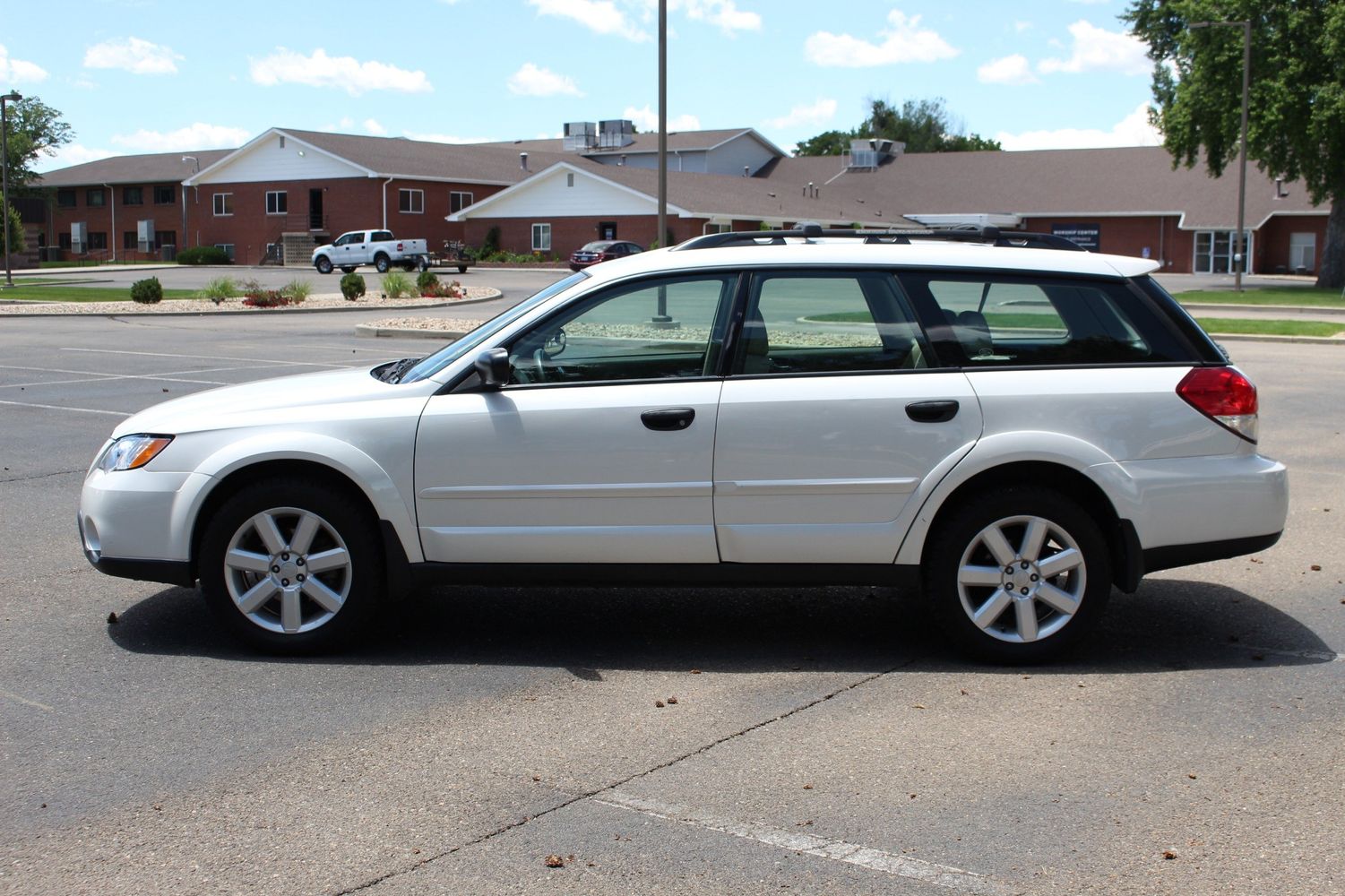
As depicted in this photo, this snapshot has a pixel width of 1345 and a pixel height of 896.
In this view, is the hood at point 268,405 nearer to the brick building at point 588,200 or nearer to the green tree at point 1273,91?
→ the green tree at point 1273,91

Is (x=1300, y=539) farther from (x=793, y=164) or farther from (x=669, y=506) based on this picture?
(x=793, y=164)

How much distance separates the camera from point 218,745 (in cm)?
498

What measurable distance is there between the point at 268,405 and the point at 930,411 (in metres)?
2.88

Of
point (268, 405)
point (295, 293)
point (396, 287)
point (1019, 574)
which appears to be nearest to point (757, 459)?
point (1019, 574)

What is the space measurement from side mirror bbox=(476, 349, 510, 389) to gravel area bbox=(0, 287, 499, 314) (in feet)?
98.5

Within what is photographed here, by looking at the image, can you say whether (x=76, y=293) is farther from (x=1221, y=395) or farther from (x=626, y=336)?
(x=1221, y=395)

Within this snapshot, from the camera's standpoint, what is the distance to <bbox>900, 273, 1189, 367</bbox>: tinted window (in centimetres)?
603

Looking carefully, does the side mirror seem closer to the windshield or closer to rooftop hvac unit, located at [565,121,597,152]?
the windshield

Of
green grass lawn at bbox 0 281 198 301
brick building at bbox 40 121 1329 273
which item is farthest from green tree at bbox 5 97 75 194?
green grass lawn at bbox 0 281 198 301

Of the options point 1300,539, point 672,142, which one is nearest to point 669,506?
point 1300,539

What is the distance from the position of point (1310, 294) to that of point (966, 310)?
151 ft

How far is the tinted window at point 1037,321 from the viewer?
6031 millimetres

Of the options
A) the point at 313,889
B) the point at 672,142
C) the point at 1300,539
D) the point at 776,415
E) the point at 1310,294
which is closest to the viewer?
the point at 313,889

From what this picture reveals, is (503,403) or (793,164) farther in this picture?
(793,164)
